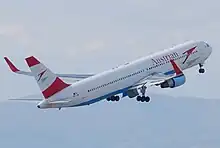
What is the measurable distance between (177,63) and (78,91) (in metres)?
18.4

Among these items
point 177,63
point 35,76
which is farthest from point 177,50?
point 35,76

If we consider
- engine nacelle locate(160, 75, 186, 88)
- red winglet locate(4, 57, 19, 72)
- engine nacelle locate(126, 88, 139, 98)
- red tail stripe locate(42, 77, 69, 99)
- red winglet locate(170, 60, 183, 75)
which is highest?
red winglet locate(4, 57, 19, 72)

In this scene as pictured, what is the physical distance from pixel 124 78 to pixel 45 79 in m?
14.0

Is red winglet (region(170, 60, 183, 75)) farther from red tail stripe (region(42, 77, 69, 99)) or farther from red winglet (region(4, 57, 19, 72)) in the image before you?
red winglet (region(4, 57, 19, 72))

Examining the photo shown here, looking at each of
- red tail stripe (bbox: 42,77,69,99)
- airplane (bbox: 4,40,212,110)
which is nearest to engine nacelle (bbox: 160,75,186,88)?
airplane (bbox: 4,40,212,110)

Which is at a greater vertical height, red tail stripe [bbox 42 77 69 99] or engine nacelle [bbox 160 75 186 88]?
red tail stripe [bbox 42 77 69 99]

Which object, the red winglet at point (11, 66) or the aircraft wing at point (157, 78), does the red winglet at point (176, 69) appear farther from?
the red winglet at point (11, 66)

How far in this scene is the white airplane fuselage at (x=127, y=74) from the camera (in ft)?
486

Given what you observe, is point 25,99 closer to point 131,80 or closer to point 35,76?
point 35,76

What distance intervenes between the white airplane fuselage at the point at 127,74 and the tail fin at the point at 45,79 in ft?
2.48

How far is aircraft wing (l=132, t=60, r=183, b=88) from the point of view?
15412cm

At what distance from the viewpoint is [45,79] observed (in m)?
146

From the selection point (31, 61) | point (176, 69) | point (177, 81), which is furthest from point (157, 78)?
point (31, 61)

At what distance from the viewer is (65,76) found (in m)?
166
